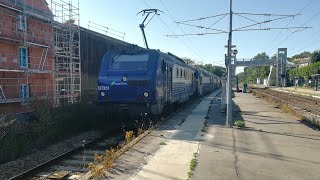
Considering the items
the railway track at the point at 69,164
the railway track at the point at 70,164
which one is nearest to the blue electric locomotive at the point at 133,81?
the railway track at the point at 70,164

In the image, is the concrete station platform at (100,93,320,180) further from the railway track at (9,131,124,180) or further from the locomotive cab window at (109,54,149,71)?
the locomotive cab window at (109,54,149,71)

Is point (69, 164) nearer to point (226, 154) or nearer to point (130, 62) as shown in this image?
point (226, 154)

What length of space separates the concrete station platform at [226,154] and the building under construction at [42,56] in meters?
6.01

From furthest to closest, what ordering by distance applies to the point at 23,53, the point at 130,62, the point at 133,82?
the point at 23,53 < the point at 130,62 < the point at 133,82

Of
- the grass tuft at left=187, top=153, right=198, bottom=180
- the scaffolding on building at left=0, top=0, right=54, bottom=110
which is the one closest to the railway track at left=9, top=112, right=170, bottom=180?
the grass tuft at left=187, top=153, right=198, bottom=180

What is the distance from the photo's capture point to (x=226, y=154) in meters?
8.37

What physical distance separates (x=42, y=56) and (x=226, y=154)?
12.3 m

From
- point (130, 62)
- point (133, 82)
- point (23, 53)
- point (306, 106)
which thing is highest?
point (23, 53)

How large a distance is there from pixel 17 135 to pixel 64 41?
10140 mm

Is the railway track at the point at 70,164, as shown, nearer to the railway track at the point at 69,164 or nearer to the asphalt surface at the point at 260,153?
the railway track at the point at 69,164

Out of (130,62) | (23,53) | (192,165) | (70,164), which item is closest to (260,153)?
(192,165)

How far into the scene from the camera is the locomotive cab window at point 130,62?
13.4 metres

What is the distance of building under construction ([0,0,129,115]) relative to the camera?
14.7m

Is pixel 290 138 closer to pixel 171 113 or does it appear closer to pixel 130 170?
pixel 130 170
